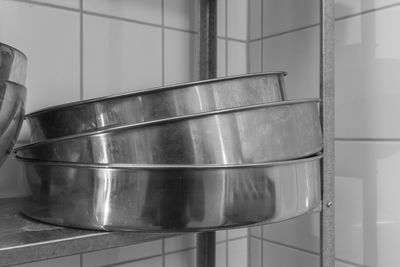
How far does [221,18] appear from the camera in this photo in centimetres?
73

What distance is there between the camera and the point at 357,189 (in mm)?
588

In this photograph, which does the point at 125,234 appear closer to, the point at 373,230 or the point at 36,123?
the point at 36,123

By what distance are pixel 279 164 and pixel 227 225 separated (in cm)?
6

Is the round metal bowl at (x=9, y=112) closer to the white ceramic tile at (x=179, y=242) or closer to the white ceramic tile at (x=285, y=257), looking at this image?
the white ceramic tile at (x=179, y=242)

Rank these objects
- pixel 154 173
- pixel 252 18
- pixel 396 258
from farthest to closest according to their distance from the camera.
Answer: pixel 252 18, pixel 396 258, pixel 154 173

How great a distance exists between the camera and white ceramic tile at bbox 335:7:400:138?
54cm

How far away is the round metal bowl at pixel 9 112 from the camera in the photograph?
34cm

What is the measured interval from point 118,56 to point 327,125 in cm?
31

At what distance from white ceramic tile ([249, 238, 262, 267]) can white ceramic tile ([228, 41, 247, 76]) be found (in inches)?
12.5

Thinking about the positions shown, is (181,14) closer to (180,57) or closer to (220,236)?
(180,57)

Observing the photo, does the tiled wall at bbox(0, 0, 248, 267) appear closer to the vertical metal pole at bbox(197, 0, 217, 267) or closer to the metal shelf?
the vertical metal pole at bbox(197, 0, 217, 267)

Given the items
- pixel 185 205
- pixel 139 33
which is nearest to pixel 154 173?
pixel 185 205

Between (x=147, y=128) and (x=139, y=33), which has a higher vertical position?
(x=139, y=33)

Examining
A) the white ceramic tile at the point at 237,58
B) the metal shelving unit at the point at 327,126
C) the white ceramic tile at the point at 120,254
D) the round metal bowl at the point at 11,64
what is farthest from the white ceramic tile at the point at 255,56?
the round metal bowl at the point at 11,64
